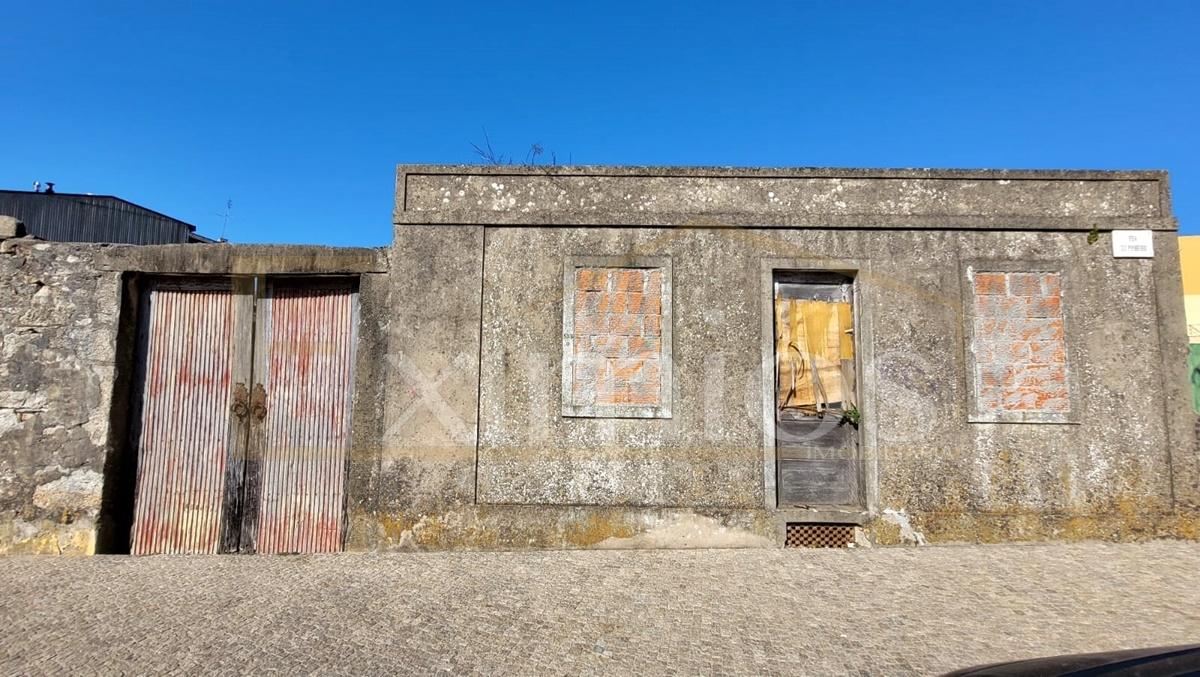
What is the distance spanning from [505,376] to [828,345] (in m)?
2.95

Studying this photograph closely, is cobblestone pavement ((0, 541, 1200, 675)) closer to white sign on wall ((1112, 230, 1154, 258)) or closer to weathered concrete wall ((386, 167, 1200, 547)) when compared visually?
weathered concrete wall ((386, 167, 1200, 547))

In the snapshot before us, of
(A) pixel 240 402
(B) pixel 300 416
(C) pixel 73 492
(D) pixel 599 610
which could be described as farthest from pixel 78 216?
(D) pixel 599 610

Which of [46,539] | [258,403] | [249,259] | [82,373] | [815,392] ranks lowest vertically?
[46,539]

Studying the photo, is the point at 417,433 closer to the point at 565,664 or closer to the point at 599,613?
the point at 599,613

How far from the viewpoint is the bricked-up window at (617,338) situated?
18.7 ft

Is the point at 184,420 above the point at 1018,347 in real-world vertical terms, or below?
below

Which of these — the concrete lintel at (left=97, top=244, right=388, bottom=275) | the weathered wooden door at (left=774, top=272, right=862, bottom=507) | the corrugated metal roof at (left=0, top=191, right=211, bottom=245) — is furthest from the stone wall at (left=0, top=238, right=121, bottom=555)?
the corrugated metal roof at (left=0, top=191, right=211, bottom=245)

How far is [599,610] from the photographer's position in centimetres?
423

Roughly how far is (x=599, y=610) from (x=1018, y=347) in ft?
14.2

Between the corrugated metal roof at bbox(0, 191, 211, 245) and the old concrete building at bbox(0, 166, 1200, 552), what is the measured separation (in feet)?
42.7

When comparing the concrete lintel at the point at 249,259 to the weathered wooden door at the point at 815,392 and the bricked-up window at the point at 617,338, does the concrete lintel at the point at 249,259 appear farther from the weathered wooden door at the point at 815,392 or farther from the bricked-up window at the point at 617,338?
the weathered wooden door at the point at 815,392

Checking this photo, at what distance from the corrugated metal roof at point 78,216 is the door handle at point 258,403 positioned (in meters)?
13.5

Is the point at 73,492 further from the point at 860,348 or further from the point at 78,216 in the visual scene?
the point at 78,216

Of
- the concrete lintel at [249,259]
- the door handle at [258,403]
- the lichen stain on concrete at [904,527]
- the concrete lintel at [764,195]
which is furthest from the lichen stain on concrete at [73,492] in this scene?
the lichen stain on concrete at [904,527]
